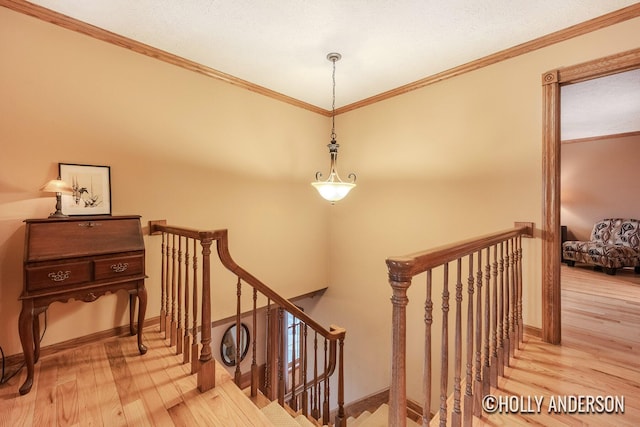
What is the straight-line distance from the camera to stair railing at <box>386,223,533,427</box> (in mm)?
991

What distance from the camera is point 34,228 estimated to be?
72.7 inches

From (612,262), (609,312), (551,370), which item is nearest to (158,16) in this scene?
(551,370)

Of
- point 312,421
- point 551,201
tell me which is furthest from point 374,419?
point 551,201

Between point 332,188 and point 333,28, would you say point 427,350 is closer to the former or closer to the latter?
point 332,188

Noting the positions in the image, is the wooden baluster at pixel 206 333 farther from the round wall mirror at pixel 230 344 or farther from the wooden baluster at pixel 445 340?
the round wall mirror at pixel 230 344

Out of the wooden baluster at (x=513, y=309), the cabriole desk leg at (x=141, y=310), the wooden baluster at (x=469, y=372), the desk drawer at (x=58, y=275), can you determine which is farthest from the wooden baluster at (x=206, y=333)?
the wooden baluster at (x=513, y=309)

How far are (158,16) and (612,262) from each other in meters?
6.64

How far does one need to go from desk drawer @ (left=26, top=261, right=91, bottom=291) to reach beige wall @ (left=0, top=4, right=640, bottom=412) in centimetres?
50

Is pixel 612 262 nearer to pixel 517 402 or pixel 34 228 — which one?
pixel 517 402

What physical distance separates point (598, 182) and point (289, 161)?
242 inches

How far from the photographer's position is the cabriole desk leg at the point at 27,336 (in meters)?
1.74

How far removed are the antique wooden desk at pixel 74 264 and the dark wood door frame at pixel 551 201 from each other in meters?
3.21

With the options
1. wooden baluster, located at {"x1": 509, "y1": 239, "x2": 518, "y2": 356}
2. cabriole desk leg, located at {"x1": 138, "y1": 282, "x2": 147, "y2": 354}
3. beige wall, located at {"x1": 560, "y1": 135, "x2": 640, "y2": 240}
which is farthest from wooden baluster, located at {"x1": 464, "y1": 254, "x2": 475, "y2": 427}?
beige wall, located at {"x1": 560, "y1": 135, "x2": 640, "y2": 240}

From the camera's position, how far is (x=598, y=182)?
5652mm
